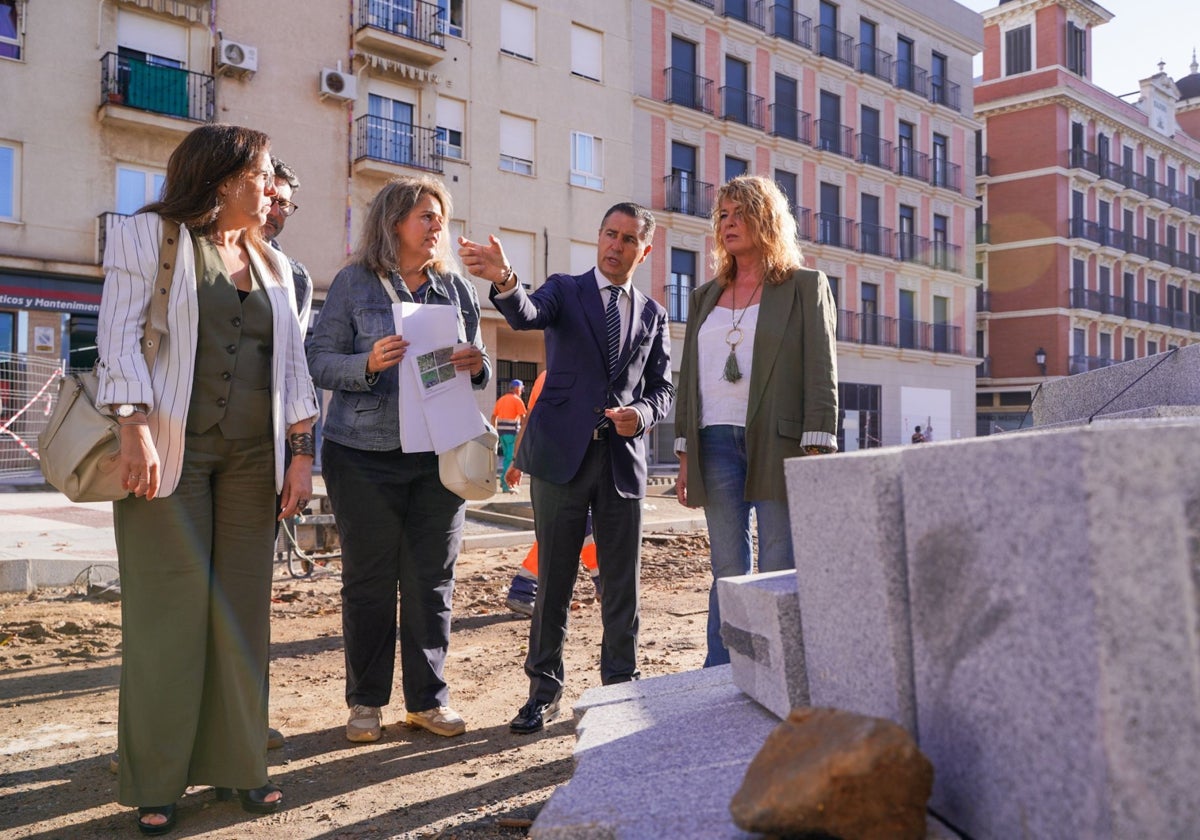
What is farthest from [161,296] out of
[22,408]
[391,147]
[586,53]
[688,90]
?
[688,90]

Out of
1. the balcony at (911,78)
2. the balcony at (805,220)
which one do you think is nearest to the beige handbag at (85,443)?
the balcony at (805,220)

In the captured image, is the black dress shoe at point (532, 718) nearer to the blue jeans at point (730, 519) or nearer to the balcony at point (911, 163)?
the blue jeans at point (730, 519)

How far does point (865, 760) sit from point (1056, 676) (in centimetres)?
32

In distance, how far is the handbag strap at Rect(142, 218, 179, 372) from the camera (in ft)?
9.69

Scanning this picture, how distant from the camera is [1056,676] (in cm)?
148

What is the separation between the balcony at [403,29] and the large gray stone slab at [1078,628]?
69.2ft

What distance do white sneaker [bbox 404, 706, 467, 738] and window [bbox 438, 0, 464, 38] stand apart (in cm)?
2078

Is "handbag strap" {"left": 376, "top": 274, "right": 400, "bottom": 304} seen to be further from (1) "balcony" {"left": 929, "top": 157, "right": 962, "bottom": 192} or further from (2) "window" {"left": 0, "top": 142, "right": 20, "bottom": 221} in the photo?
(1) "balcony" {"left": 929, "top": 157, "right": 962, "bottom": 192}

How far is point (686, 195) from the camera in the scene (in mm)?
26578

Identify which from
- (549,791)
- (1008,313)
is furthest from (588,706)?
(1008,313)

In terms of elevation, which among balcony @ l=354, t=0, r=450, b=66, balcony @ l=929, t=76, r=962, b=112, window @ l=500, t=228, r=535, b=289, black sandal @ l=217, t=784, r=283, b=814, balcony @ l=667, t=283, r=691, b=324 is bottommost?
black sandal @ l=217, t=784, r=283, b=814

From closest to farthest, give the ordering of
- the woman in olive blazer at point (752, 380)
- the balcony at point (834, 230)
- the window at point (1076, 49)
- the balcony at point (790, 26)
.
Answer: the woman in olive blazer at point (752, 380), the balcony at point (790, 26), the balcony at point (834, 230), the window at point (1076, 49)

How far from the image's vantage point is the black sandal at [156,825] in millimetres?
2867

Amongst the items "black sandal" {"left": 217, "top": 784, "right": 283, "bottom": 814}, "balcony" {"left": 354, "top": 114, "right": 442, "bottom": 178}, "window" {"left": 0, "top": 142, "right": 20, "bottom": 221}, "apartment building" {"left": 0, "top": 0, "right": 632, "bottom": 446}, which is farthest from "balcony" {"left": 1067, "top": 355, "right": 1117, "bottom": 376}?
"black sandal" {"left": 217, "top": 784, "right": 283, "bottom": 814}
